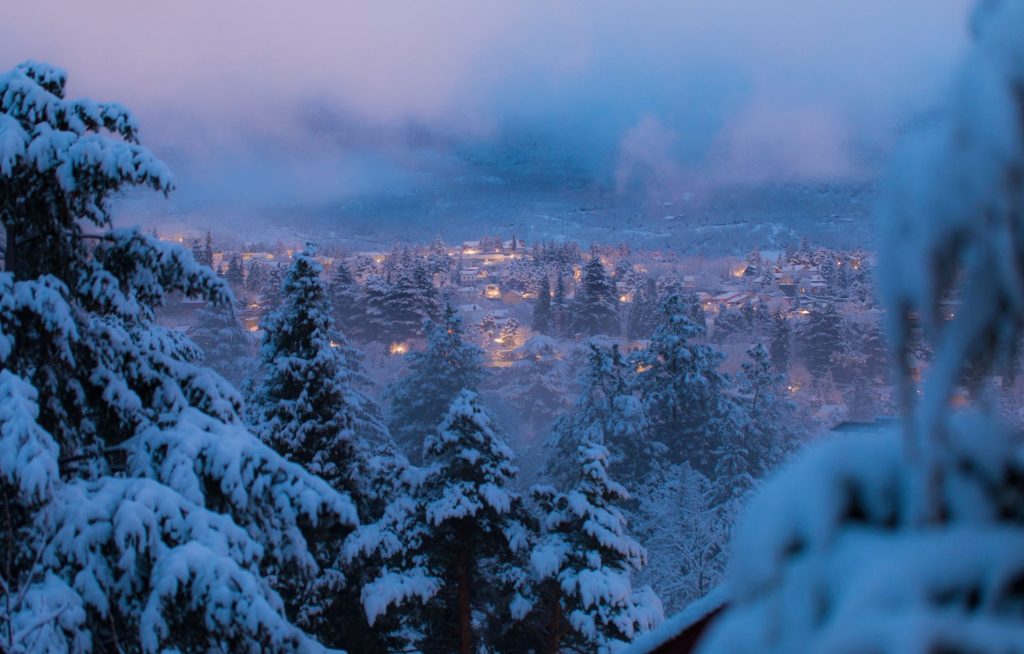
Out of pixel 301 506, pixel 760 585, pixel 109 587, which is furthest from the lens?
pixel 301 506

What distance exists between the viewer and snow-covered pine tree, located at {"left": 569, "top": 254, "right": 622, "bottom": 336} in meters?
41.3

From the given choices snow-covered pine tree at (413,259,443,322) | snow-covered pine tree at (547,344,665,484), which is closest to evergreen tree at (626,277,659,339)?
snow-covered pine tree at (413,259,443,322)

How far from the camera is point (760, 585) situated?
90 centimetres

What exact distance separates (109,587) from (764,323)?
45996 mm

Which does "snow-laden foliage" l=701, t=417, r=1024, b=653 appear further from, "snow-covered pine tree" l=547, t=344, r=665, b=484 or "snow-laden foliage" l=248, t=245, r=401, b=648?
"snow-covered pine tree" l=547, t=344, r=665, b=484

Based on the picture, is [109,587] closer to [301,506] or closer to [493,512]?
[301,506]

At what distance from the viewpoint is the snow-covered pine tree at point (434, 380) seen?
26.1 meters

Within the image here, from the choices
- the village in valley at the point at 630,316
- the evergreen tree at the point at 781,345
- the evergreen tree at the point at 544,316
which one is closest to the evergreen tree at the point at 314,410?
the village in valley at the point at 630,316

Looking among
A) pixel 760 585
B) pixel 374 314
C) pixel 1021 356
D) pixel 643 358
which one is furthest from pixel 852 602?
pixel 374 314

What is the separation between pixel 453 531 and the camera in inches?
420

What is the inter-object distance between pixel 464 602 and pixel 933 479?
437 inches

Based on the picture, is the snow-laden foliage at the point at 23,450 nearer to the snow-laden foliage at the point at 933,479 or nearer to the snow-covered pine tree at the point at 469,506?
the snow-laden foliage at the point at 933,479

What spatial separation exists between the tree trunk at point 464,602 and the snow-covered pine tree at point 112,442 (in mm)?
5224

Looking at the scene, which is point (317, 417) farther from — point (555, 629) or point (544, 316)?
point (544, 316)
